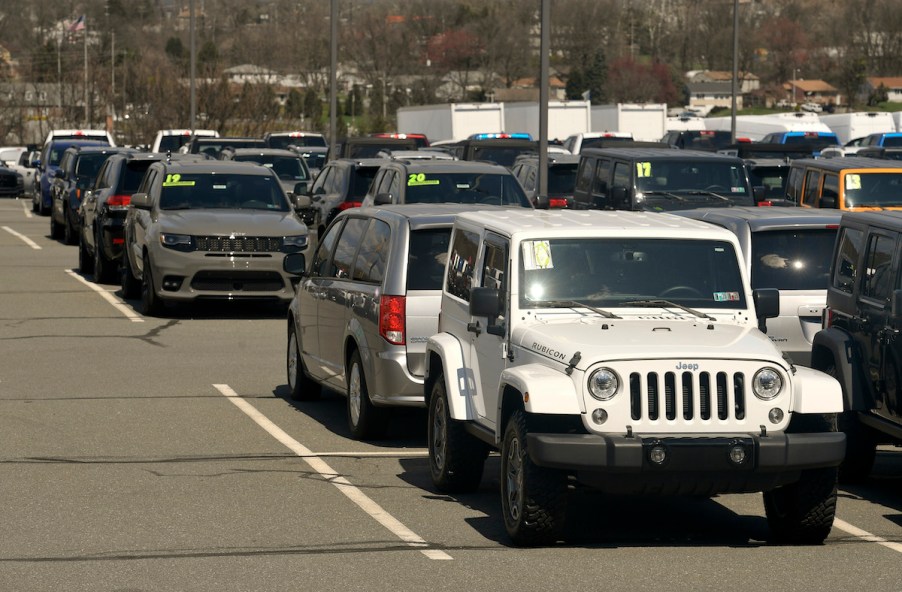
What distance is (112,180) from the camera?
2392 centimetres

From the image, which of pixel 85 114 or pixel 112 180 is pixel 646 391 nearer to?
pixel 112 180

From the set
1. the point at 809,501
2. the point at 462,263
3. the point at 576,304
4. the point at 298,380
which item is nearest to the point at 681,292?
the point at 576,304

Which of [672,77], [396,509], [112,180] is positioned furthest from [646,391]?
[672,77]

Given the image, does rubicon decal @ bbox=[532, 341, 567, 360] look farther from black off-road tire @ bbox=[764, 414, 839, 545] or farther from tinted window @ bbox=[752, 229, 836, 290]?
tinted window @ bbox=[752, 229, 836, 290]

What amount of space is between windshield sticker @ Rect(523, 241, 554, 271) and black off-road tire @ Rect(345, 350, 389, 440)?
2.74 metres

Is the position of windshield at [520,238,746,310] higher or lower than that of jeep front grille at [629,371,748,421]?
higher

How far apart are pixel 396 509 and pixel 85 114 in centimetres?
8779

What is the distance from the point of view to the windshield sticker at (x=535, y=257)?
866cm

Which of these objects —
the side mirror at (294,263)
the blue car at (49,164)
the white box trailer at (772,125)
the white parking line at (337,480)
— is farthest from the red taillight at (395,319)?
the white box trailer at (772,125)

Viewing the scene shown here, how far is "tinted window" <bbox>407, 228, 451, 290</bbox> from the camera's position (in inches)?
431

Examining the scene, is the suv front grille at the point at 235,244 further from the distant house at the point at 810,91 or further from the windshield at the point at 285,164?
the distant house at the point at 810,91

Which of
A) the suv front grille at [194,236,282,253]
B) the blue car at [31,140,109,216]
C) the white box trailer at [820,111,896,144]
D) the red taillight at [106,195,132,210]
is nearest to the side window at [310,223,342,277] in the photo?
the suv front grille at [194,236,282,253]

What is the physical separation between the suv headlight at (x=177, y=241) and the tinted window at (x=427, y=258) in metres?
8.17

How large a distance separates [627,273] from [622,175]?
497 inches
